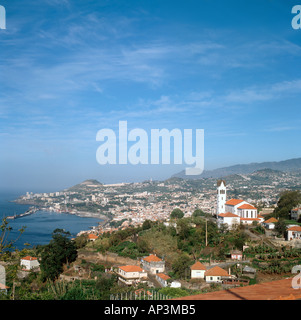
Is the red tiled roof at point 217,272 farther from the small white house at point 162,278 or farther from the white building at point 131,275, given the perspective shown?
the white building at point 131,275

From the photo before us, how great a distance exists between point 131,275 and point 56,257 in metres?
3.44

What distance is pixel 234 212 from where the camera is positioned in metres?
14.3

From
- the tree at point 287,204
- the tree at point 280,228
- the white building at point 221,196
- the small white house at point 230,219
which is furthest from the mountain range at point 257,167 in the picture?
the tree at point 280,228

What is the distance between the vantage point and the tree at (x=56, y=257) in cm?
1147

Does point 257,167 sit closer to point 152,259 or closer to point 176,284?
point 152,259

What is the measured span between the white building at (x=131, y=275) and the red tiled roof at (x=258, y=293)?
8.06 m

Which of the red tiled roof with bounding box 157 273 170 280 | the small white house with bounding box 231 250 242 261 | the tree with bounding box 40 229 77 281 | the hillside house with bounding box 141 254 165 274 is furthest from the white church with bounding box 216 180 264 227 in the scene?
the tree with bounding box 40 229 77 281

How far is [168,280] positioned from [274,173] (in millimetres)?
58475

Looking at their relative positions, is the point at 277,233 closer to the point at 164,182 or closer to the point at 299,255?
the point at 299,255

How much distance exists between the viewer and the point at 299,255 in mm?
9898

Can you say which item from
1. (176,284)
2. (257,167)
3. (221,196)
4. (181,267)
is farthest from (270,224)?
(257,167)

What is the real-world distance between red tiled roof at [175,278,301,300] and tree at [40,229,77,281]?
35.0 feet

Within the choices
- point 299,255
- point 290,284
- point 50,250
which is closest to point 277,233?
point 299,255

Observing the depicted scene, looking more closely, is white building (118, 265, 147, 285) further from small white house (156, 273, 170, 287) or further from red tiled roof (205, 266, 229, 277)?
red tiled roof (205, 266, 229, 277)
